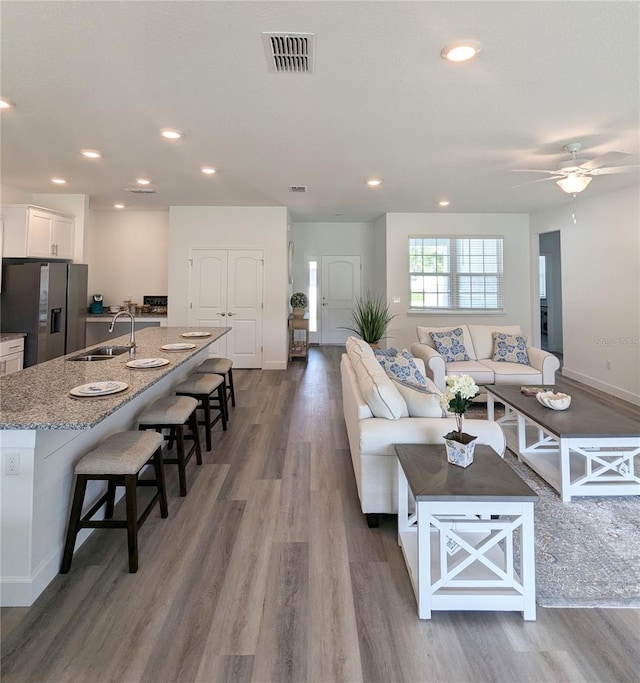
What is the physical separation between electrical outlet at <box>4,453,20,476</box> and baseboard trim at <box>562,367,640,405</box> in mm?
6098

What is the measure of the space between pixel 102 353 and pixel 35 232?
3.13m

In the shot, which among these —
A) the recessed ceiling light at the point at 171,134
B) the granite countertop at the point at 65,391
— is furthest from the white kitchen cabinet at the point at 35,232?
the granite countertop at the point at 65,391

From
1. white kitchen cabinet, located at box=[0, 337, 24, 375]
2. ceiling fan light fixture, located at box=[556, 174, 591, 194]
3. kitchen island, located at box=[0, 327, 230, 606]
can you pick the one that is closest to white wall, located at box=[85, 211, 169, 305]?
white kitchen cabinet, located at box=[0, 337, 24, 375]

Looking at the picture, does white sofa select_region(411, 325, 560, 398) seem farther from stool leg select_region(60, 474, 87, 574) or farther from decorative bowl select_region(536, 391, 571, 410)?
stool leg select_region(60, 474, 87, 574)

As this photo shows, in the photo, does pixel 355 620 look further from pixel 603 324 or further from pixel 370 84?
pixel 603 324

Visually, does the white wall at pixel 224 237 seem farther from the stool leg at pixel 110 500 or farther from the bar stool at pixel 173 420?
the stool leg at pixel 110 500

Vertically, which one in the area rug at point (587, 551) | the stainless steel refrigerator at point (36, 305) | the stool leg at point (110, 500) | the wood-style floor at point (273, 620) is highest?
the stainless steel refrigerator at point (36, 305)

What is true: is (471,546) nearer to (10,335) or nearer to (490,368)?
(490,368)

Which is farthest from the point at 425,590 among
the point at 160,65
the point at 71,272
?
the point at 71,272

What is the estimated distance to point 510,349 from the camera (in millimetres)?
4934

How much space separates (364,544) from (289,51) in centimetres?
276

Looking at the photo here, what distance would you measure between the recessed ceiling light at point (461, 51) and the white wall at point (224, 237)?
443 centimetres

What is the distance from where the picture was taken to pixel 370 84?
8.33 feet

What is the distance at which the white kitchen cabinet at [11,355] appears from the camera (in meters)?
4.44
